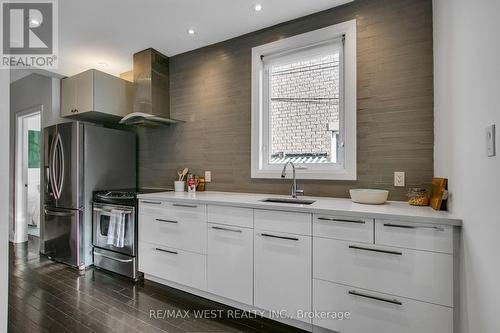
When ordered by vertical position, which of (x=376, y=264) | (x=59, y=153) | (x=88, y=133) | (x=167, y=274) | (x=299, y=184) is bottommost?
(x=167, y=274)

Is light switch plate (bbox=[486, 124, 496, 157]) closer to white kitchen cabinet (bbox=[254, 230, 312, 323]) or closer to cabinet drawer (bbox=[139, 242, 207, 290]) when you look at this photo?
white kitchen cabinet (bbox=[254, 230, 312, 323])

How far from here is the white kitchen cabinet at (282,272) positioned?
165 centimetres

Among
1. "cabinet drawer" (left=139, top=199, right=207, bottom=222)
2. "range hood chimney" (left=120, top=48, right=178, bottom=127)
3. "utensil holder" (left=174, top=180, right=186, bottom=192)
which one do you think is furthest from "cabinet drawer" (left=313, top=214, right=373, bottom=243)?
"range hood chimney" (left=120, top=48, right=178, bottom=127)

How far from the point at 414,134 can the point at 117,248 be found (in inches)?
117

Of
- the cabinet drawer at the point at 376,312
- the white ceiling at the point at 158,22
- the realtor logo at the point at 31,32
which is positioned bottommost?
the cabinet drawer at the point at 376,312

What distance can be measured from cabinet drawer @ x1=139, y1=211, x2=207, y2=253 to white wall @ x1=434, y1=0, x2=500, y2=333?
1683mm

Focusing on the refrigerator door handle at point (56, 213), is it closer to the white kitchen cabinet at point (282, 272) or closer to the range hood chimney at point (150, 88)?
the range hood chimney at point (150, 88)

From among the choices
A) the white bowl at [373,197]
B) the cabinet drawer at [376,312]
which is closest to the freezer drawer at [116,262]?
the cabinet drawer at [376,312]

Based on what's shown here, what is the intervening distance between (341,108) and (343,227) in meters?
1.13

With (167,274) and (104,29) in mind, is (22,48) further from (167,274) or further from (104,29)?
(167,274)

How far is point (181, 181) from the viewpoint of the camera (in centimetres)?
→ 288

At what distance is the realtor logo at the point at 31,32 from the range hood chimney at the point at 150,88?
855 millimetres

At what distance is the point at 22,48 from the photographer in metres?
2.64

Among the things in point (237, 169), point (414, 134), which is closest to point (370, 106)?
point (414, 134)
